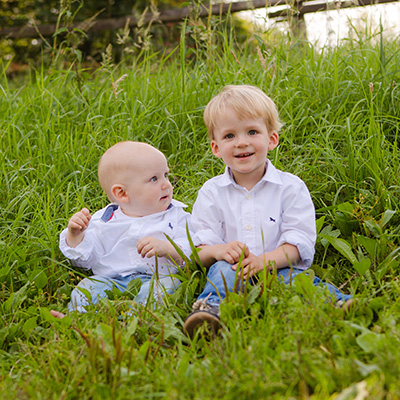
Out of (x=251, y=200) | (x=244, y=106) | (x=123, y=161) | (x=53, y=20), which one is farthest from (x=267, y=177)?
(x=53, y=20)

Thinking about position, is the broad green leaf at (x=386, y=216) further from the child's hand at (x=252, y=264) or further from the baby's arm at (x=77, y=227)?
the baby's arm at (x=77, y=227)

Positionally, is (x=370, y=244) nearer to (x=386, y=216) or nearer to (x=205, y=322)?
(x=386, y=216)

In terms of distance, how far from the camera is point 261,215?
8.48ft

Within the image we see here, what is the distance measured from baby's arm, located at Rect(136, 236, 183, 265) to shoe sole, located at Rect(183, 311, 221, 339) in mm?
541

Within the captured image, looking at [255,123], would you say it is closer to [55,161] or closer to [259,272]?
[259,272]

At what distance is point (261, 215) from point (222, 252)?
0.29 metres

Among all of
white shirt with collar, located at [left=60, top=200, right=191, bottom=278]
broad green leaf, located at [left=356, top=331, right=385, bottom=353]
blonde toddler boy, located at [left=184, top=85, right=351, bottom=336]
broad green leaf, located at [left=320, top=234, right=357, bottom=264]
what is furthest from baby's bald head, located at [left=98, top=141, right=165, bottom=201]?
broad green leaf, located at [left=356, top=331, right=385, bottom=353]

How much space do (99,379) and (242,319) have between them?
56 centimetres

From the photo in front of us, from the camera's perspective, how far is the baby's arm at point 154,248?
2.61 metres

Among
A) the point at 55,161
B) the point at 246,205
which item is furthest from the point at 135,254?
the point at 55,161

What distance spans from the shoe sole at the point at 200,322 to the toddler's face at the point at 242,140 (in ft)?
2.62

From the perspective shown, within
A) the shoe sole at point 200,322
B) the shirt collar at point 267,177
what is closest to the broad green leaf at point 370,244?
the shirt collar at point 267,177

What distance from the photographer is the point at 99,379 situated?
5.57 ft

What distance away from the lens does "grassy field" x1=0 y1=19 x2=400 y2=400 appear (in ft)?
5.46
